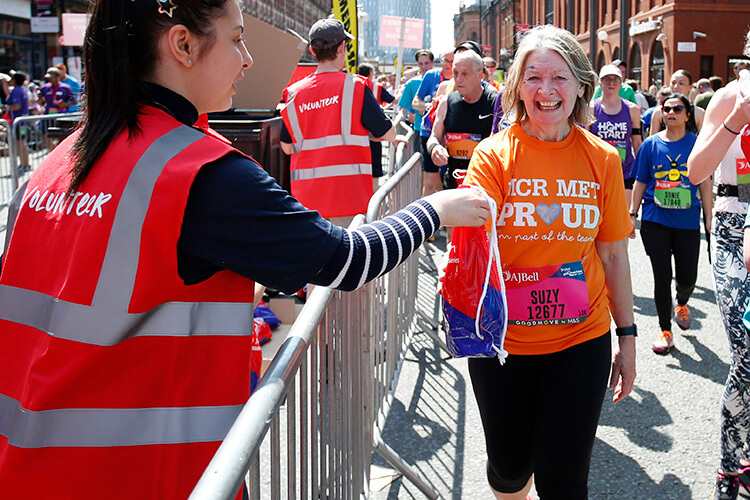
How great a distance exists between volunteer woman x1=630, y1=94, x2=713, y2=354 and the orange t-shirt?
3109mm

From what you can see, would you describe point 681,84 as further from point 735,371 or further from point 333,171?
point 735,371

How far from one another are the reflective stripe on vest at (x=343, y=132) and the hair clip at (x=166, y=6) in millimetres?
3857

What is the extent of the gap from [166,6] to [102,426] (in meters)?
0.86

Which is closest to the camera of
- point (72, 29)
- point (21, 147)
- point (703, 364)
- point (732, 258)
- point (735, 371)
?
point (735, 371)

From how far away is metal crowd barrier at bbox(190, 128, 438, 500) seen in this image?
1.37 meters

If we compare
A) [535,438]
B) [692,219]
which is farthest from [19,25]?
[535,438]

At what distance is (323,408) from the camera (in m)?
2.27

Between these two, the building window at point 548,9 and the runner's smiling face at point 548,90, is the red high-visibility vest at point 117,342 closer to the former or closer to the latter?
the runner's smiling face at point 548,90

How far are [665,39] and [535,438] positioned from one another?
3779cm

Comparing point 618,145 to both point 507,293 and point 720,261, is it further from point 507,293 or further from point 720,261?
point 507,293

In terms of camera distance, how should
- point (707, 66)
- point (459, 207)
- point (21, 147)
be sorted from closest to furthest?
point (459, 207) → point (21, 147) → point (707, 66)

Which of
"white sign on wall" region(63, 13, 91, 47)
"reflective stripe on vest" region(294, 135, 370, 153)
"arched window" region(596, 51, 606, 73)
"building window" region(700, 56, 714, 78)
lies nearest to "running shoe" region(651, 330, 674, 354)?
"reflective stripe on vest" region(294, 135, 370, 153)

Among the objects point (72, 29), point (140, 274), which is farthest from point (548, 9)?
point (140, 274)

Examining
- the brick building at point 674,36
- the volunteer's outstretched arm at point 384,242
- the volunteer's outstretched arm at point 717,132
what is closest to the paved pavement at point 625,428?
the volunteer's outstretched arm at point 717,132
